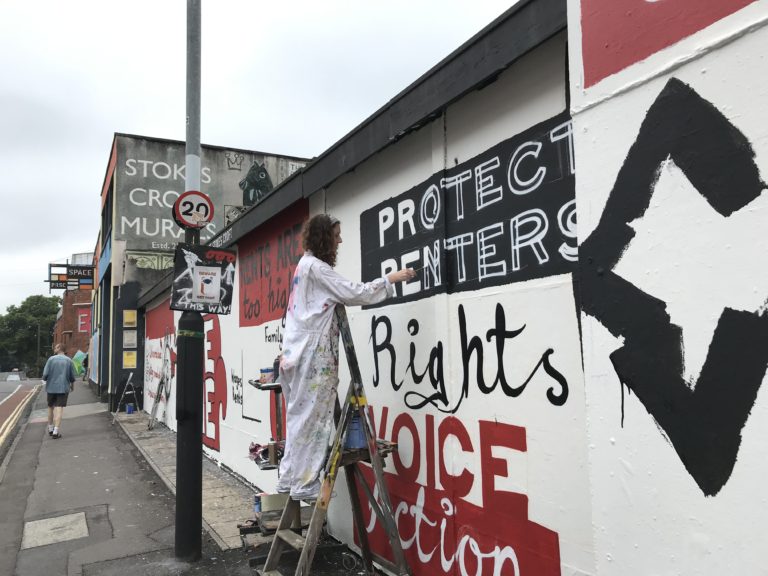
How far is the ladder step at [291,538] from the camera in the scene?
11.9ft

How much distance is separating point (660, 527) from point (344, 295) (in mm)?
2175

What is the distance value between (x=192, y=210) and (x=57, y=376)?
871cm

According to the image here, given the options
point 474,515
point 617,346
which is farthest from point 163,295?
point 617,346

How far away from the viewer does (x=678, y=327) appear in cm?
167

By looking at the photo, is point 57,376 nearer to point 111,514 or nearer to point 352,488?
point 111,514

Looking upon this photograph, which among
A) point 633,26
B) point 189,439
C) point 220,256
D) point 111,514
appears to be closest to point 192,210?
point 220,256

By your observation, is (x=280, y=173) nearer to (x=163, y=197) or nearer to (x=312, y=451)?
(x=163, y=197)

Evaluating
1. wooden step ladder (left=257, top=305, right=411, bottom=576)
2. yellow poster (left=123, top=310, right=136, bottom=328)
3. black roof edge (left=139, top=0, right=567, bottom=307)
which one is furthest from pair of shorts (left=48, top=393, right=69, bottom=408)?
wooden step ladder (left=257, top=305, right=411, bottom=576)

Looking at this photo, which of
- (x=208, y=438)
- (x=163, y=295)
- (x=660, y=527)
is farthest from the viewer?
(x=163, y=295)

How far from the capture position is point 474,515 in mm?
3178

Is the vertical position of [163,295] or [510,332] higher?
[163,295]

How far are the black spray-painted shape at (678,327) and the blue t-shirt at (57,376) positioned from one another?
12356 millimetres

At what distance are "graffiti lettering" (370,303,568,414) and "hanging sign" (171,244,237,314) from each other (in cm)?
161

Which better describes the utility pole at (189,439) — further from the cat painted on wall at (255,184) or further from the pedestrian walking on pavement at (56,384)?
the cat painted on wall at (255,184)
